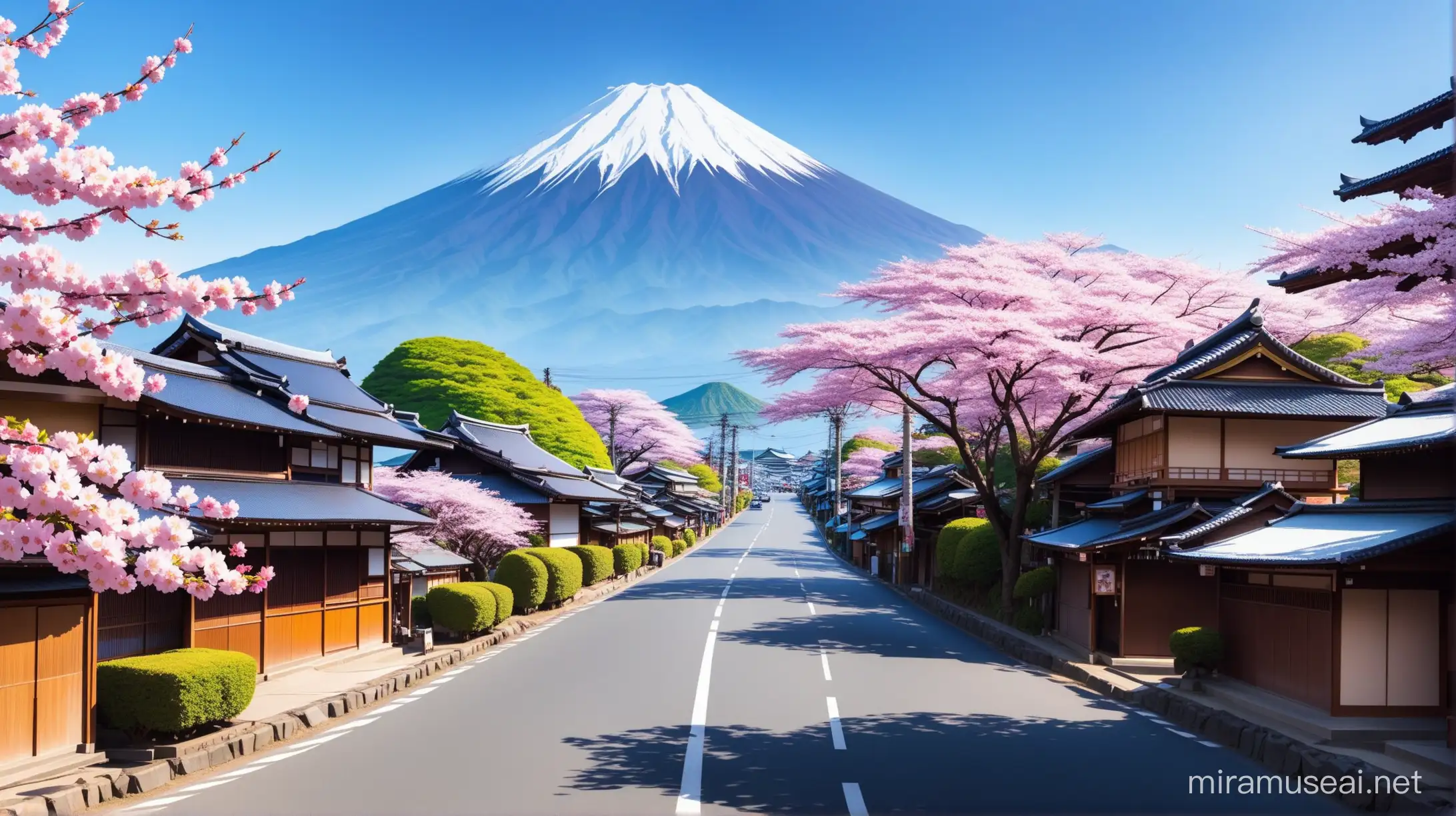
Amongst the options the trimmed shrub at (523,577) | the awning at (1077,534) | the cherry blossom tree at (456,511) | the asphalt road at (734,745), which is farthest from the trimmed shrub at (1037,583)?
the cherry blossom tree at (456,511)

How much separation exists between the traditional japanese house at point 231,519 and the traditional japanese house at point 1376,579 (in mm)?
14276

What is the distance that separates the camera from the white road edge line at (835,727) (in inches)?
463

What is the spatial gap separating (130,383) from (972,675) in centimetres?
1491

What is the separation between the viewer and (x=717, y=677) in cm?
1681

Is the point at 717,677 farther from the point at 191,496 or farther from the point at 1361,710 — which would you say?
the point at 191,496

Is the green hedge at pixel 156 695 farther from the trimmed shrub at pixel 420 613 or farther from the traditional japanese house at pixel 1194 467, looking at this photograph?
the traditional japanese house at pixel 1194 467

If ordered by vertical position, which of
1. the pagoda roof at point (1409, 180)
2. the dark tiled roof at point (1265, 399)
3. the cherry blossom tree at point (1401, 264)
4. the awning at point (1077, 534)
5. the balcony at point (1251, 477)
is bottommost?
the awning at point (1077, 534)

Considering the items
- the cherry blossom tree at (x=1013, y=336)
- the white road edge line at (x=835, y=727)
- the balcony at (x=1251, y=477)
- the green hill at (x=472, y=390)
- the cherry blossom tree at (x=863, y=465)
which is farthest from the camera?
the cherry blossom tree at (x=863, y=465)

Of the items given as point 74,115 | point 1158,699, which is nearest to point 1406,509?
point 1158,699

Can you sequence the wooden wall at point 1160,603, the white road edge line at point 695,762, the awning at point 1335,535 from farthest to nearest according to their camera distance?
the wooden wall at point 1160,603
the awning at point 1335,535
the white road edge line at point 695,762

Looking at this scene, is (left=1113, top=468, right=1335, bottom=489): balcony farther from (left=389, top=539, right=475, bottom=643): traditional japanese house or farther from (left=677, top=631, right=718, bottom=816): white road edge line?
(left=389, top=539, right=475, bottom=643): traditional japanese house

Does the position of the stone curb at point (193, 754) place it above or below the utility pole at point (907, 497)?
below

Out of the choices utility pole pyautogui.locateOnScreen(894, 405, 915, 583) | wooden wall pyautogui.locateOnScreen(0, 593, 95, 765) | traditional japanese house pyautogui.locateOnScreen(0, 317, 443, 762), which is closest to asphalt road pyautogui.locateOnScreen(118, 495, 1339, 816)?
wooden wall pyautogui.locateOnScreen(0, 593, 95, 765)

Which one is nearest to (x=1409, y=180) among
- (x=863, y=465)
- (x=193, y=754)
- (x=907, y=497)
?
(x=193, y=754)
